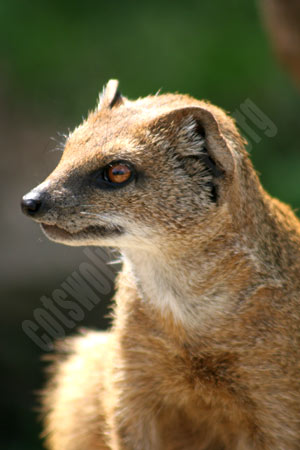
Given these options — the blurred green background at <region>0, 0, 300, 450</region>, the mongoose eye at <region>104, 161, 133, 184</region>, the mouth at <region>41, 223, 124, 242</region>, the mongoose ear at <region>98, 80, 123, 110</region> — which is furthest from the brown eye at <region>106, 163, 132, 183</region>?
the blurred green background at <region>0, 0, 300, 450</region>

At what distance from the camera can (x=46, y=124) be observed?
7.92 meters

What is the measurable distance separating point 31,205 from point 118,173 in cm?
36

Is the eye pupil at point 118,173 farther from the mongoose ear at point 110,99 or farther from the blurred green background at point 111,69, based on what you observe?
the blurred green background at point 111,69

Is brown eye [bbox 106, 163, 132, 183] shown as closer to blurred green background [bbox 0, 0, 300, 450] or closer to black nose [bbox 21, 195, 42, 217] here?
black nose [bbox 21, 195, 42, 217]

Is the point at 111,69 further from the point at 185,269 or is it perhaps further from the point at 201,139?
the point at 185,269

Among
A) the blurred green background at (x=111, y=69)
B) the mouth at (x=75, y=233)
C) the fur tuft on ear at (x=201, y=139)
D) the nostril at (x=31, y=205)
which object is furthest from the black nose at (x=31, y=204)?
the blurred green background at (x=111, y=69)

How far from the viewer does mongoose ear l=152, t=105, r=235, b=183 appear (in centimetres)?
270

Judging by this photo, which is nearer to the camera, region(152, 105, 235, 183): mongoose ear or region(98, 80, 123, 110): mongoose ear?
region(152, 105, 235, 183): mongoose ear

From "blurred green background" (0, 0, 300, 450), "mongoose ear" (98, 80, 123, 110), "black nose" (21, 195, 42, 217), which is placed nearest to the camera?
"black nose" (21, 195, 42, 217)

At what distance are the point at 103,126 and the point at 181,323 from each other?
2.93 ft

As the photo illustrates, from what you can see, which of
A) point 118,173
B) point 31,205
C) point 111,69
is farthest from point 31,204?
point 111,69

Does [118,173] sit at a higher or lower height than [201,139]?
higher

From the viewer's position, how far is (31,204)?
2627 millimetres

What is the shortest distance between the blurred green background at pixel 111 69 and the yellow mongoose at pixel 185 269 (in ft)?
12.4
